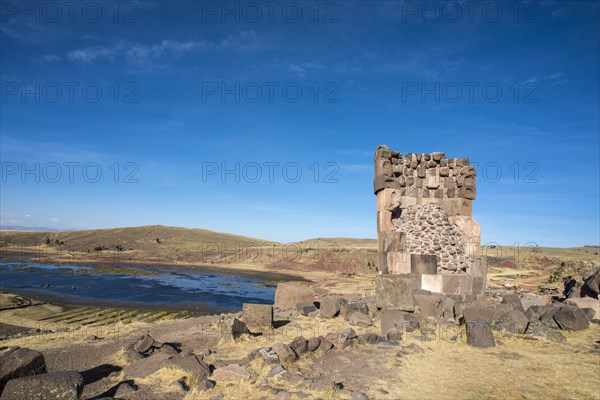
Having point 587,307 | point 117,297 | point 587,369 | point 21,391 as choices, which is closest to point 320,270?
point 117,297

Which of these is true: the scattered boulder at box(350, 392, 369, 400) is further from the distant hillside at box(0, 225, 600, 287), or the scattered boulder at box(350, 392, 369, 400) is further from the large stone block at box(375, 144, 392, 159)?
the distant hillside at box(0, 225, 600, 287)

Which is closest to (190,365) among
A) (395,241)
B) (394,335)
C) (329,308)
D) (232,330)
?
(232,330)

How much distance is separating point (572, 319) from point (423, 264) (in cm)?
455

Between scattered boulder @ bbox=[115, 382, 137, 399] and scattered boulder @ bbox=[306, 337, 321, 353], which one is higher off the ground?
scattered boulder @ bbox=[306, 337, 321, 353]

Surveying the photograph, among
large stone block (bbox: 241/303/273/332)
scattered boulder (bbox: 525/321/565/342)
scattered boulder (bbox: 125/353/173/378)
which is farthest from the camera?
large stone block (bbox: 241/303/273/332)

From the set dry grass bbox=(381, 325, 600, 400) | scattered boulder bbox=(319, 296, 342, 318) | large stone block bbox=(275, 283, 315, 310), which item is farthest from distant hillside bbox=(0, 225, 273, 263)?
dry grass bbox=(381, 325, 600, 400)

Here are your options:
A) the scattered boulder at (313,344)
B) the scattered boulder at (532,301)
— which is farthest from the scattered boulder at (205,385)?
the scattered boulder at (532,301)

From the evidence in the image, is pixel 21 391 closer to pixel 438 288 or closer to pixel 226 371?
pixel 226 371

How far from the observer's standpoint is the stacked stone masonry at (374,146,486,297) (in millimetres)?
12953

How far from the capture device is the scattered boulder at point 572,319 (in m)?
11.1

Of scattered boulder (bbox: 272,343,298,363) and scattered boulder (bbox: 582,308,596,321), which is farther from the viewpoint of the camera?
scattered boulder (bbox: 582,308,596,321)

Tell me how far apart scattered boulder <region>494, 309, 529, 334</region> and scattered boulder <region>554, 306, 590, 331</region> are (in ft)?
5.02

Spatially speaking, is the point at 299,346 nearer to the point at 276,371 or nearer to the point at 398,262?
the point at 276,371

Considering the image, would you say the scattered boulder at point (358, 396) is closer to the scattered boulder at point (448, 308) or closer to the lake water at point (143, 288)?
the scattered boulder at point (448, 308)
